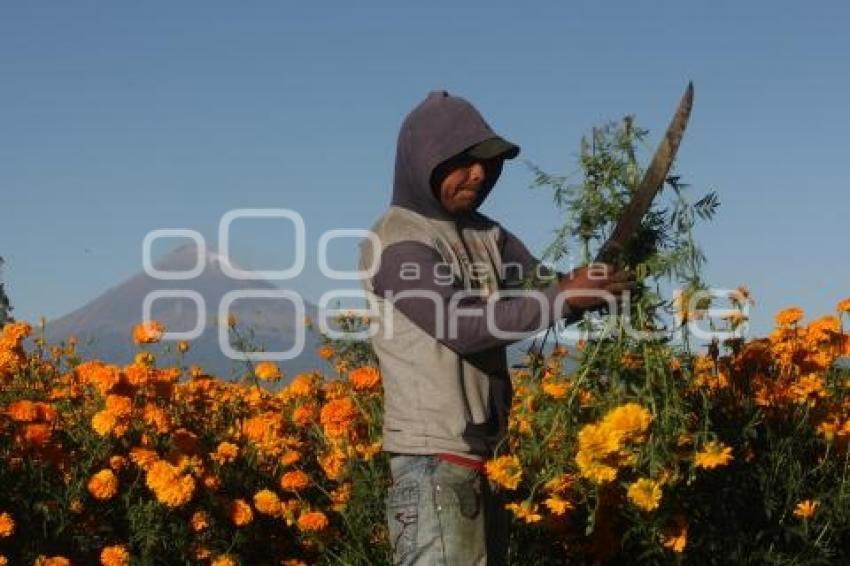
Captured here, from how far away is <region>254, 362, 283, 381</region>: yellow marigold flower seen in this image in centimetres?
572

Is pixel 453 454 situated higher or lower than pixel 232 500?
higher

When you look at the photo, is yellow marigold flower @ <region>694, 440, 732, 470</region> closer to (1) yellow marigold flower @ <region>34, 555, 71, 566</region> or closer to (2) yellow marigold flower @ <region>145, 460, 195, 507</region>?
(2) yellow marigold flower @ <region>145, 460, 195, 507</region>

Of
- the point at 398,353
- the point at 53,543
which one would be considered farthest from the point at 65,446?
the point at 398,353

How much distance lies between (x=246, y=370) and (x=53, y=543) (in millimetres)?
1705

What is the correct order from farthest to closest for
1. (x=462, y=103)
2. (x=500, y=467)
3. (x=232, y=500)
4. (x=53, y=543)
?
(x=232, y=500)
(x=53, y=543)
(x=462, y=103)
(x=500, y=467)

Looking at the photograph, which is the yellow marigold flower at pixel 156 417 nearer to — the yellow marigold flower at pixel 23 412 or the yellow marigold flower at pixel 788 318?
the yellow marigold flower at pixel 23 412

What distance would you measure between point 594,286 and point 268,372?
310 centimetres

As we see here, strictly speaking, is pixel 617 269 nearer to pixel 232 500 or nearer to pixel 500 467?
pixel 500 467

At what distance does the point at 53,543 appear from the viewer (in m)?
4.39

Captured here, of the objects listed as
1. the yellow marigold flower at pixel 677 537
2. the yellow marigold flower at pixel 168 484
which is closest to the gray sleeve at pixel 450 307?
the yellow marigold flower at pixel 677 537

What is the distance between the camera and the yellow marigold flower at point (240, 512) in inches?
179

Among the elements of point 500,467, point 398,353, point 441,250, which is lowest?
point 500,467

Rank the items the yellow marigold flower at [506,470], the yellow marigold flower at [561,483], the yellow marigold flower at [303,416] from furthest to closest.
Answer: the yellow marigold flower at [303,416] → the yellow marigold flower at [561,483] → the yellow marigold flower at [506,470]

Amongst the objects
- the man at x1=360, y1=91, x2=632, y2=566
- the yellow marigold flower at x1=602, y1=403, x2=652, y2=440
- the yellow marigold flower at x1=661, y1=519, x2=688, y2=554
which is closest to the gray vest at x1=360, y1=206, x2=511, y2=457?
the man at x1=360, y1=91, x2=632, y2=566
